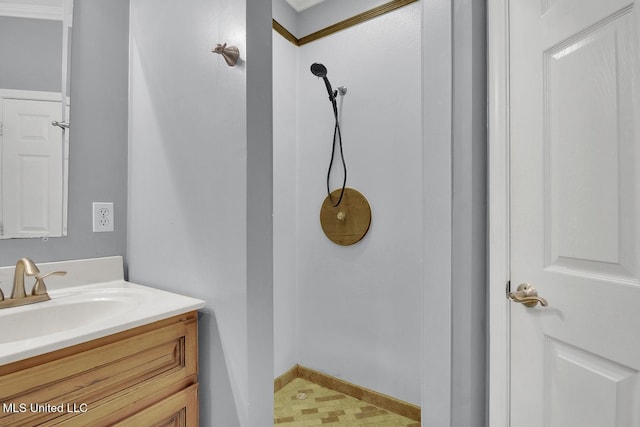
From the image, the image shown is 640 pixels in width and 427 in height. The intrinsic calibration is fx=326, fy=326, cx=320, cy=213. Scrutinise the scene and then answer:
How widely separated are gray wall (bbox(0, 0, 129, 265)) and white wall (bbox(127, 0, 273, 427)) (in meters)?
0.22

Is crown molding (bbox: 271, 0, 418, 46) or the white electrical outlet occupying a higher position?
crown molding (bbox: 271, 0, 418, 46)

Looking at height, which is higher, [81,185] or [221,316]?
[81,185]

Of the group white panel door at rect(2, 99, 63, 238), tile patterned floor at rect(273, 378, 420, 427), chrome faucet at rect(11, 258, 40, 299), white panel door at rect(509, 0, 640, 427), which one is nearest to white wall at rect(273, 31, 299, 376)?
tile patterned floor at rect(273, 378, 420, 427)

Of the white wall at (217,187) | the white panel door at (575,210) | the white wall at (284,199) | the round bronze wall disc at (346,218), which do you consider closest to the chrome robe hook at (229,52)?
the white wall at (217,187)

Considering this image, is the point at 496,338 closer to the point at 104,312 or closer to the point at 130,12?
the point at 104,312

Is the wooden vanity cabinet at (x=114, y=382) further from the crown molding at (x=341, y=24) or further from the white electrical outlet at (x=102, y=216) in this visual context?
the crown molding at (x=341, y=24)

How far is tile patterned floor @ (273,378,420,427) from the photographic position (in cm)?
183

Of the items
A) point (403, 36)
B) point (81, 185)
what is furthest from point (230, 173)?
point (403, 36)

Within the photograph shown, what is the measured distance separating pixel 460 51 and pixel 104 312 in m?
1.55

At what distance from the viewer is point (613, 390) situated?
2.86 feet

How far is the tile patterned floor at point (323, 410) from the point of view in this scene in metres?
1.83

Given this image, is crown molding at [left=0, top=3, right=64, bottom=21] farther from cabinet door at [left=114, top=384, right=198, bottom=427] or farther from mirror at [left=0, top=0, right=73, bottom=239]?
cabinet door at [left=114, top=384, right=198, bottom=427]

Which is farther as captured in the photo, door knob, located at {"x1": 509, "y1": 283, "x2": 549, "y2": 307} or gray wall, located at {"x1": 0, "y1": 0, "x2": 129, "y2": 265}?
gray wall, located at {"x1": 0, "y1": 0, "x2": 129, "y2": 265}

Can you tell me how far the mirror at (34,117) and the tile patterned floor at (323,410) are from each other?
151cm
